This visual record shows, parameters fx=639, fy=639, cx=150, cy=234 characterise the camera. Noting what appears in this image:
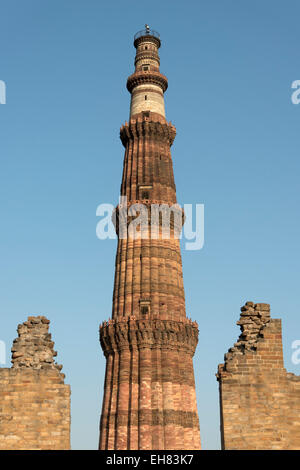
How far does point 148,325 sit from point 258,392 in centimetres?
1648

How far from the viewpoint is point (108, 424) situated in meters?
34.6

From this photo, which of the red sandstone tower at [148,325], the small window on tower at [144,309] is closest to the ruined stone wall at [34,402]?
the red sandstone tower at [148,325]

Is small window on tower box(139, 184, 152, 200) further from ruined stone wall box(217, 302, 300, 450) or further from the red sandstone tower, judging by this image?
ruined stone wall box(217, 302, 300, 450)

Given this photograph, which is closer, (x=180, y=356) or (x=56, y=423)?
(x=56, y=423)

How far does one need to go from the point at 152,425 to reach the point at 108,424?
2.63m

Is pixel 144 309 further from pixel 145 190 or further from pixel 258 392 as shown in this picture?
pixel 258 392

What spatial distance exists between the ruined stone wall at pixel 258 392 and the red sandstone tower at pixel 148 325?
1477 cm

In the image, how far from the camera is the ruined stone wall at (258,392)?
62.4 feet

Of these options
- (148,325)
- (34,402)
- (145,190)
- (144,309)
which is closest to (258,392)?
(34,402)

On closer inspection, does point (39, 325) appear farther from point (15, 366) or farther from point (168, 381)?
point (168, 381)

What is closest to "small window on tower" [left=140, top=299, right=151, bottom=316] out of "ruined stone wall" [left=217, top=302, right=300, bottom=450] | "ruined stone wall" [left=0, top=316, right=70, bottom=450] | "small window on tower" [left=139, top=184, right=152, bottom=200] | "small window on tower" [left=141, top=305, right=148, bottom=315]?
"small window on tower" [left=141, top=305, right=148, bottom=315]

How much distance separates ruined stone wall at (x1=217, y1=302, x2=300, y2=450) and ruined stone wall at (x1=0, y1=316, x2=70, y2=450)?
198 inches

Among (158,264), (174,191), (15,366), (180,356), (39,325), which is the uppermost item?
(174,191)
